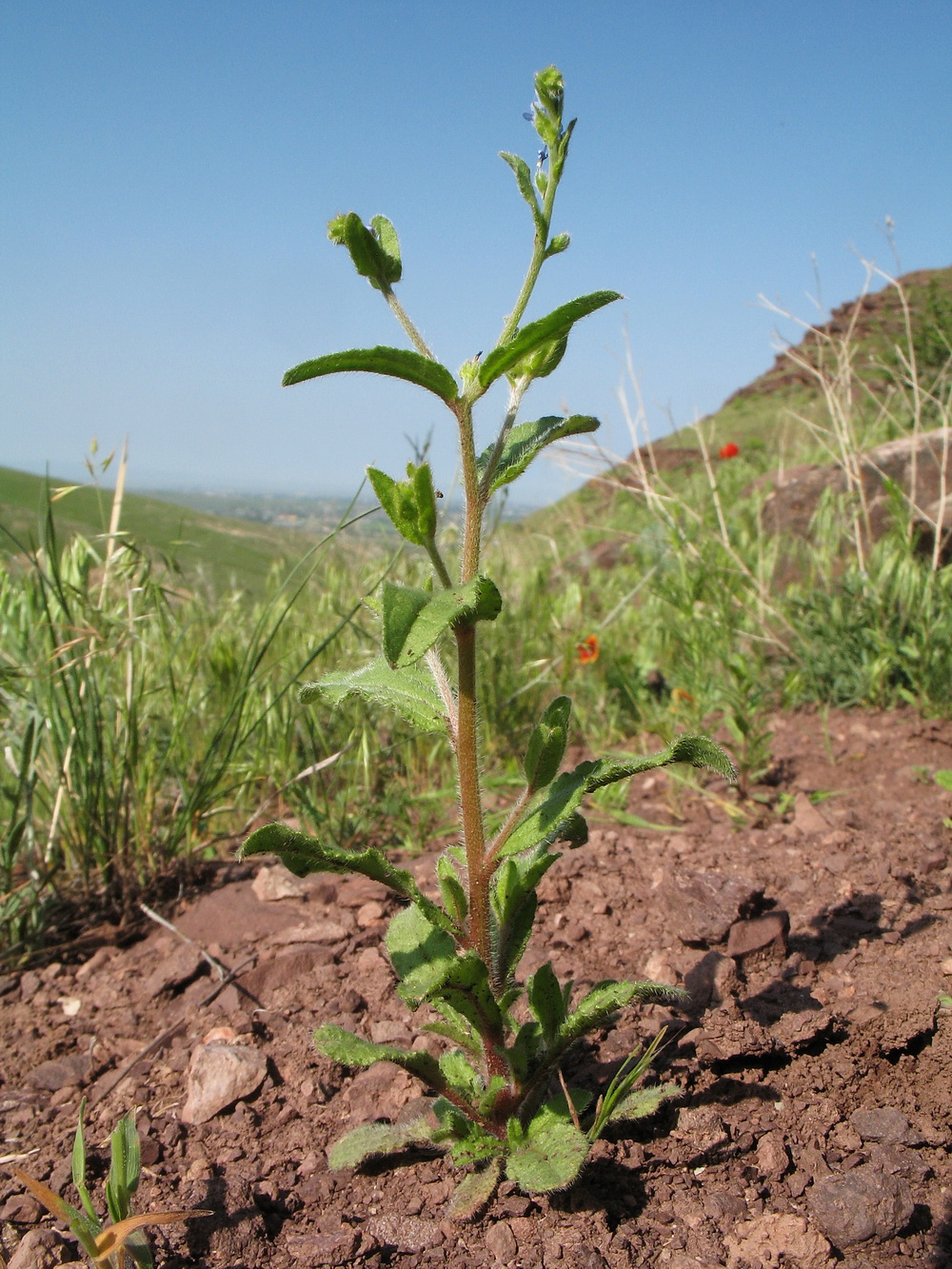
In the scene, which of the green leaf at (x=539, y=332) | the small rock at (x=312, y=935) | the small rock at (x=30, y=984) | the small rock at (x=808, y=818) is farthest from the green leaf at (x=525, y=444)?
the small rock at (x=30, y=984)

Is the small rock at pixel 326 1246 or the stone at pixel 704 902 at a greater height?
the stone at pixel 704 902

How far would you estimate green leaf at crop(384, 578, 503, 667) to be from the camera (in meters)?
1.03

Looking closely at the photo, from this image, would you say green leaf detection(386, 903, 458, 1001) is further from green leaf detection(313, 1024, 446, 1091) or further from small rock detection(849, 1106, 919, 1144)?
small rock detection(849, 1106, 919, 1144)

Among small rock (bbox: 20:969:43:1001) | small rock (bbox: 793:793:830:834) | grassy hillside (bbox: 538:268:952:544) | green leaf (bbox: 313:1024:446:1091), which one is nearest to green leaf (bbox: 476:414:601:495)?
green leaf (bbox: 313:1024:446:1091)

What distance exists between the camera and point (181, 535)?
2711 millimetres

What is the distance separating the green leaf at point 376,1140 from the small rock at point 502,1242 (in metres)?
0.15

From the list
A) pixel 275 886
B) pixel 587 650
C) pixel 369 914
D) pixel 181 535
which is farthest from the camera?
pixel 587 650

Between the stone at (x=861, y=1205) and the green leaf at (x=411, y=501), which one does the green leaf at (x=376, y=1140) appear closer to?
the stone at (x=861, y=1205)

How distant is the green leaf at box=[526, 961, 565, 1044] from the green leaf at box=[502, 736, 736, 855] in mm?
234

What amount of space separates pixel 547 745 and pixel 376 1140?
2.23 feet

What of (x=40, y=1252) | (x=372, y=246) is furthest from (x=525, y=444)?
(x=40, y=1252)

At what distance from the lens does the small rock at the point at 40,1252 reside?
1.29 meters

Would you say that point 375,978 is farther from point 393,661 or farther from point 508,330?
point 508,330

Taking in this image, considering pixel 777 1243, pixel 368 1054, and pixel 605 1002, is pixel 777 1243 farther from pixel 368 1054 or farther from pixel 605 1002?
pixel 368 1054
